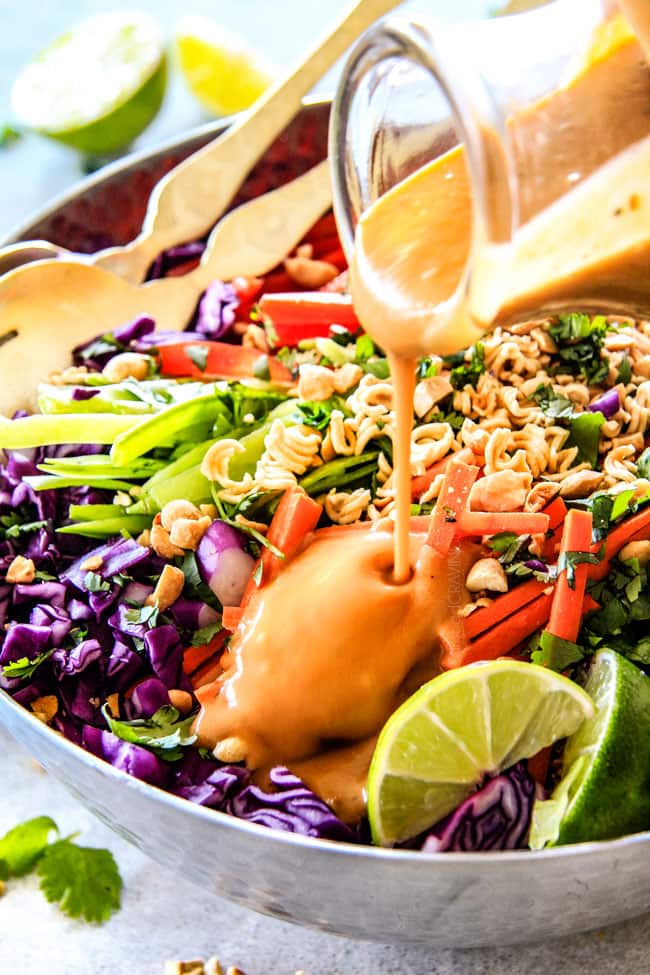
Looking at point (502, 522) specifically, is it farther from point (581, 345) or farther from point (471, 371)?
point (581, 345)

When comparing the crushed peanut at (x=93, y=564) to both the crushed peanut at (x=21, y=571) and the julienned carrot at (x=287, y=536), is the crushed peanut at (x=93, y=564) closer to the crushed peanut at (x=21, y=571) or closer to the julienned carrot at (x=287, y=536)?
the crushed peanut at (x=21, y=571)

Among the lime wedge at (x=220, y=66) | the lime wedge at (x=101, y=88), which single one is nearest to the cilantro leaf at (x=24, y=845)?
the lime wedge at (x=101, y=88)

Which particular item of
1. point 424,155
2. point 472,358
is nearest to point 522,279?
point 424,155

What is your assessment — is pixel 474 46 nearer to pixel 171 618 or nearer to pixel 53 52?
pixel 171 618

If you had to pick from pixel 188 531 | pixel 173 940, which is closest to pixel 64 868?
pixel 173 940

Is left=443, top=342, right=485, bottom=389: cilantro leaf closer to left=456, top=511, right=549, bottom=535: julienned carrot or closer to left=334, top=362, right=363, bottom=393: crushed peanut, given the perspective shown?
left=334, top=362, right=363, bottom=393: crushed peanut

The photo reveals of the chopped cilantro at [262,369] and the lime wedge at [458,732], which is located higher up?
the chopped cilantro at [262,369]
